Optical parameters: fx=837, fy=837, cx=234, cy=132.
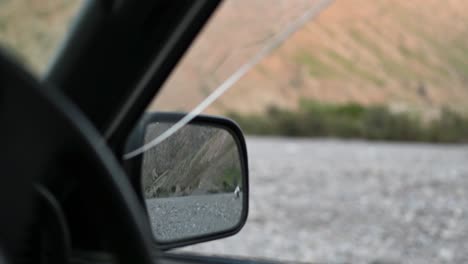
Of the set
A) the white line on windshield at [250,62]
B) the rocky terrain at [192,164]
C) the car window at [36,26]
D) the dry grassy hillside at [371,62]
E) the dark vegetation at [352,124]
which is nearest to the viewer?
the car window at [36,26]

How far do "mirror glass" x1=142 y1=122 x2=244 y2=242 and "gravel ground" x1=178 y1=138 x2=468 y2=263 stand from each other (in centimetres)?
285

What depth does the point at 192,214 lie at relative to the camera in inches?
58.4

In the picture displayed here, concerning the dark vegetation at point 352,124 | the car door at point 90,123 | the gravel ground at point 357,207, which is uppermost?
the dark vegetation at point 352,124

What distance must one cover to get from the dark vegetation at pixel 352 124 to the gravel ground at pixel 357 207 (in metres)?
0.39

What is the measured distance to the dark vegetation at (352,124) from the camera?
13.3 metres

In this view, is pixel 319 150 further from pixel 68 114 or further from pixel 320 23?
pixel 68 114

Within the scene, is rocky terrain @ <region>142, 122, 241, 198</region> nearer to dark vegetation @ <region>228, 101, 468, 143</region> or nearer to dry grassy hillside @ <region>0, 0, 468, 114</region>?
dry grassy hillside @ <region>0, 0, 468, 114</region>

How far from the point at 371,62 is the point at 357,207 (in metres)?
3.33

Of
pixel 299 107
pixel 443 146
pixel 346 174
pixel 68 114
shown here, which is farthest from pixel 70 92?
pixel 299 107

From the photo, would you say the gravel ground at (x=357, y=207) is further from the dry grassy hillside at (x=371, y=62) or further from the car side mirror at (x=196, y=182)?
the car side mirror at (x=196, y=182)

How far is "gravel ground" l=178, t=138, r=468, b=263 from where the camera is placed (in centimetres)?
667

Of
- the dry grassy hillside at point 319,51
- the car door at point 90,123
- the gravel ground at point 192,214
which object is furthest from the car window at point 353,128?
the gravel ground at point 192,214

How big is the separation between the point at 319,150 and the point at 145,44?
12529 millimetres

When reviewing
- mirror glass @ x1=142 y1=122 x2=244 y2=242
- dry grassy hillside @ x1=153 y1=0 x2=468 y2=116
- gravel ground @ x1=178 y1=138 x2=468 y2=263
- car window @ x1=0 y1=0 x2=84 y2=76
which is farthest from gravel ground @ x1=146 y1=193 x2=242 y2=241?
dry grassy hillside @ x1=153 y1=0 x2=468 y2=116
